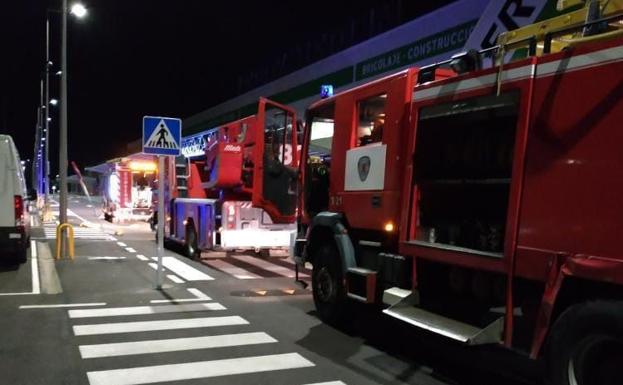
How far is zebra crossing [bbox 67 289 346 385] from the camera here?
228 inches

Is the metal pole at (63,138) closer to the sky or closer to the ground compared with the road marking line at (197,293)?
closer to the sky

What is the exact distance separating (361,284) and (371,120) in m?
1.98

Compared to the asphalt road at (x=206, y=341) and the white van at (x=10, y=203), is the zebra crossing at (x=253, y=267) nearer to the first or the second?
the asphalt road at (x=206, y=341)

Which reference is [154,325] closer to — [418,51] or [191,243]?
[191,243]

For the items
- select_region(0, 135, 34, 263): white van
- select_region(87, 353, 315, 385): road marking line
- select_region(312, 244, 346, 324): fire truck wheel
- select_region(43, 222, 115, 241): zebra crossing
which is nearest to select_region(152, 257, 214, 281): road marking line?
select_region(0, 135, 34, 263): white van

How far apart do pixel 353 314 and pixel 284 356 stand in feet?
5.54

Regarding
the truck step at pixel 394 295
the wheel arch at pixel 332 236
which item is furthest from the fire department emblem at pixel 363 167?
the truck step at pixel 394 295

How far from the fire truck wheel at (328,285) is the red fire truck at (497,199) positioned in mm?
20

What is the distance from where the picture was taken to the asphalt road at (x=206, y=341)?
19.1 feet

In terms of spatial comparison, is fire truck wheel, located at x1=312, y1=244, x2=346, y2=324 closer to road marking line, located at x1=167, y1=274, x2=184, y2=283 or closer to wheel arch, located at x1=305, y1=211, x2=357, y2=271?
wheel arch, located at x1=305, y1=211, x2=357, y2=271

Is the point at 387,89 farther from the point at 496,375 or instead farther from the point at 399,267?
the point at 496,375

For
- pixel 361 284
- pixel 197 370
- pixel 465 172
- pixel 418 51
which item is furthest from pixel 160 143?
pixel 418 51

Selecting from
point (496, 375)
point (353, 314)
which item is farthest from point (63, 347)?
point (496, 375)

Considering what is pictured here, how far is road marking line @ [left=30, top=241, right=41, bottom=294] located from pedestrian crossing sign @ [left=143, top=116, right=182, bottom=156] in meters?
2.86
